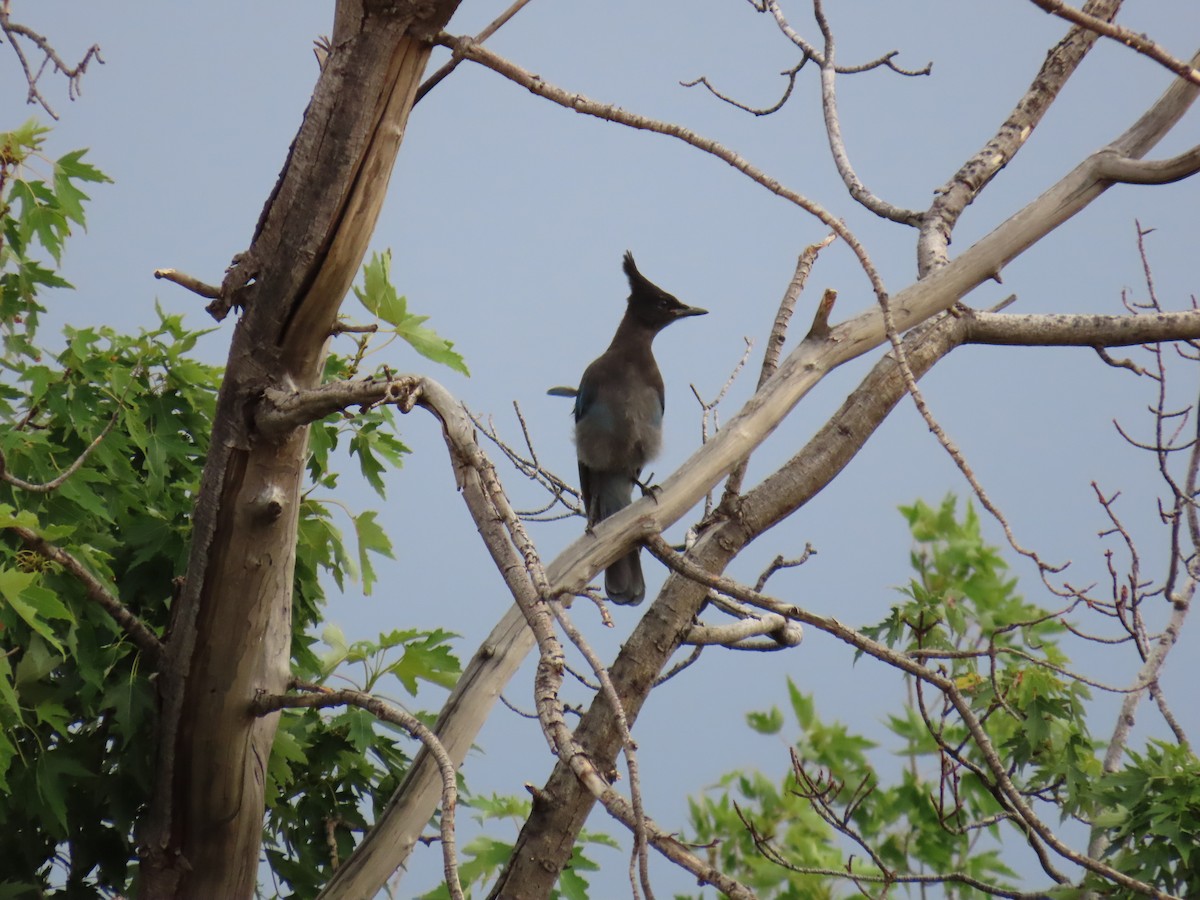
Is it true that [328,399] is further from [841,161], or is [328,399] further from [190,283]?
[841,161]

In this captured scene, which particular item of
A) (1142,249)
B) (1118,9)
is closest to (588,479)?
(1142,249)

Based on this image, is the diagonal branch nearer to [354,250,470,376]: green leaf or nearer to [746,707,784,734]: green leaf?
[354,250,470,376]: green leaf

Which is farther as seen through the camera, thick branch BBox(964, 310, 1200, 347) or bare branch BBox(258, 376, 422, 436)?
thick branch BBox(964, 310, 1200, 347)

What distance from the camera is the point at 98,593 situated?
2328 millimetres

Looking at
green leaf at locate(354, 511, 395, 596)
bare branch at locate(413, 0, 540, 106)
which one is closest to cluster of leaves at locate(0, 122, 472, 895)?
green leaf at locate(354, 511, 395, 596)

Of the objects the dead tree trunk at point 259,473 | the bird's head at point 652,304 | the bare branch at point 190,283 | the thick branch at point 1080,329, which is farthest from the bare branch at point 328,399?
the bird's head at point 652,304

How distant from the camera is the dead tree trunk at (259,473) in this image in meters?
1.88

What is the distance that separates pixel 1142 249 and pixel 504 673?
217 centimetres

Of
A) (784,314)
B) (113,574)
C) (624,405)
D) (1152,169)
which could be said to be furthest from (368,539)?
(1152,169)

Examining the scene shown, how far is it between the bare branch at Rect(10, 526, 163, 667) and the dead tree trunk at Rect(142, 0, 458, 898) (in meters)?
0.08

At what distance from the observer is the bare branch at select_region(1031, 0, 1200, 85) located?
1.30m

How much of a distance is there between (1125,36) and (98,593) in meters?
1.92

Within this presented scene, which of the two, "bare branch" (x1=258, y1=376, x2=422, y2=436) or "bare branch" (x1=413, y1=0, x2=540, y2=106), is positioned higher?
"bare branch" (x1=413, y1=0, x2=540, y2=106)

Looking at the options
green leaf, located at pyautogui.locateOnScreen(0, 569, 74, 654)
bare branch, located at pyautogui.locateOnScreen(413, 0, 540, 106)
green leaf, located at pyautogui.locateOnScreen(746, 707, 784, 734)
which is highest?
green leaf, located at pyautogui.locateOnScreen(746, 707, 784, 734)
